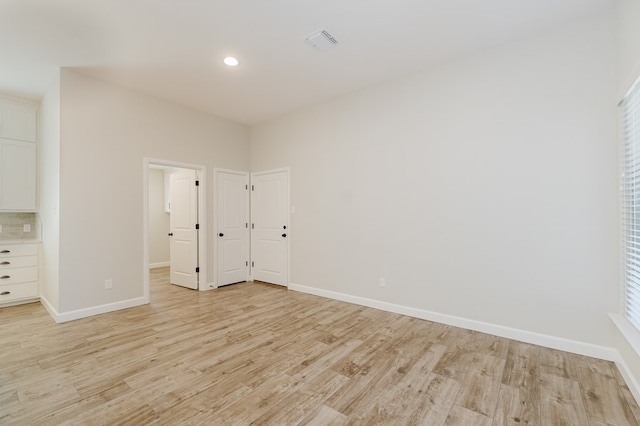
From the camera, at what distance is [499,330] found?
9.78 ft

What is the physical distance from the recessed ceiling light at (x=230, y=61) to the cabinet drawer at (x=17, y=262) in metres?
4.12

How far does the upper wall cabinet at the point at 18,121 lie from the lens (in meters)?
4.04

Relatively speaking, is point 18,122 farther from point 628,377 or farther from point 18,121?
point 628,377

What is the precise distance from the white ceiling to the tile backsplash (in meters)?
1.84

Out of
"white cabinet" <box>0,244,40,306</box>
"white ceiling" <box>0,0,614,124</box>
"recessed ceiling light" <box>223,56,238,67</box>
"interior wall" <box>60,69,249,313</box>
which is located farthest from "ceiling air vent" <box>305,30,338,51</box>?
"white cabinet" <box>0,244,40,306</box>

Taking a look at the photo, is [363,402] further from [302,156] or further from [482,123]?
[302,156]

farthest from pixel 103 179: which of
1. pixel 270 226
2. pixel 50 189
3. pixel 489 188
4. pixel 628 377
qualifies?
pixel 628 377

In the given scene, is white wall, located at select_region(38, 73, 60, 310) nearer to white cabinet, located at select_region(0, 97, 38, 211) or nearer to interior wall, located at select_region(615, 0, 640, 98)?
white cabinet, located at select_region(0, 97, 38, 211)

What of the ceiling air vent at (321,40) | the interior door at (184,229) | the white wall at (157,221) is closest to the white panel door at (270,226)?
the interior door at (184,229)

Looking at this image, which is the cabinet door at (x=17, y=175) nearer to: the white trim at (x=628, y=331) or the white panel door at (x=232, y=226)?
the white panel door at (x=232, y=226)

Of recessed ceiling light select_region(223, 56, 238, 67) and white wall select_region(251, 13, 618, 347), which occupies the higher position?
recessed ceiling light select_region(223, 56, 238, 67)

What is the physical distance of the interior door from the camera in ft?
16.3

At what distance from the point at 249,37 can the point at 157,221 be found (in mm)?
5964

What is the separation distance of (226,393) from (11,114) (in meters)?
5.19
